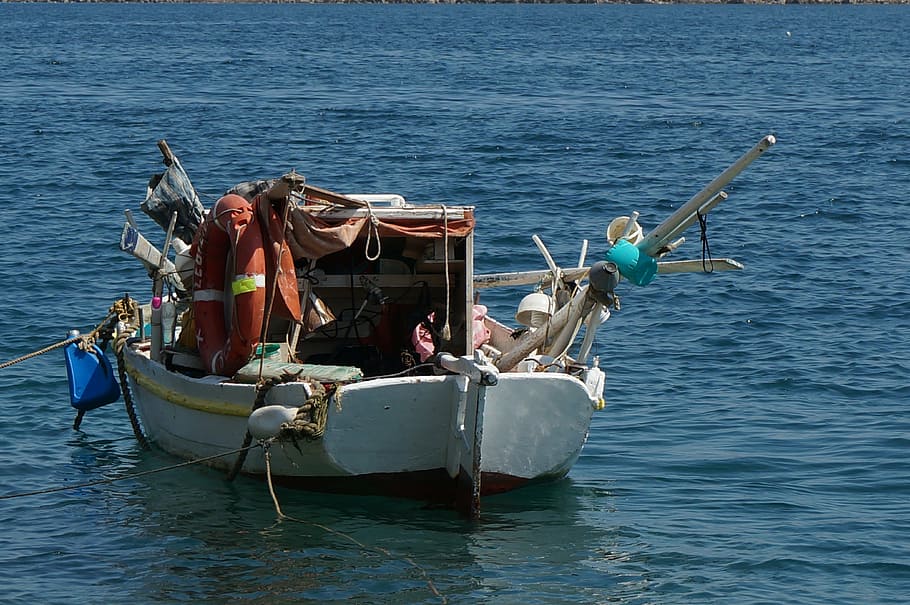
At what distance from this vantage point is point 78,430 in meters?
14.5

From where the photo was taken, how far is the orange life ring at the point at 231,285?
11594 millimetres

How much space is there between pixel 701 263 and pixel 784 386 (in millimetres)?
4779

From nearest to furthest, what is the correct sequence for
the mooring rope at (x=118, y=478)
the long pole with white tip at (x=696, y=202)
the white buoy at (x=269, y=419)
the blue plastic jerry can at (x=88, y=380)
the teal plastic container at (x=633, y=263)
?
1. the long pole with white tip at (x=696, y=202)
2. the white buoy at (x=269, y=419)
3. the teal plastic container at (x=633, y=263)
4. the mooring rope at (x=118, y=478)
5. the blue plastic jerry can at (x=88, y=380)

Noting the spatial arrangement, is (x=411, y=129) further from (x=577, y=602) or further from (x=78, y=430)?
(x=577, y=602)

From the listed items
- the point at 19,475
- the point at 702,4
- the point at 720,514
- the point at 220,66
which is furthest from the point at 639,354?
the point at 702,4

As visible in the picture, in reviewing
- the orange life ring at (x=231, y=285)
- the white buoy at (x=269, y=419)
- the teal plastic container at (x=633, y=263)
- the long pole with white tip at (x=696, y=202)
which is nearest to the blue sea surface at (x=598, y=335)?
the white buoy at (x=269, y=419)

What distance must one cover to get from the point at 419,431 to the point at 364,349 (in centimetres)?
209

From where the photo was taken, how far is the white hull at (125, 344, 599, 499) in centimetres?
1096

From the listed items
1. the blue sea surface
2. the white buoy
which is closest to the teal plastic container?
the blue sea surface

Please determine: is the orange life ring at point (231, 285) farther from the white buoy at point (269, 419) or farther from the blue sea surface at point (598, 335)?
the blue sea surface at point (598, 335)

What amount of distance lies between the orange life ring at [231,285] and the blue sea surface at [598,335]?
1.21 m

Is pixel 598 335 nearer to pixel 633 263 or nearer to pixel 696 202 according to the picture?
pixel 633 263

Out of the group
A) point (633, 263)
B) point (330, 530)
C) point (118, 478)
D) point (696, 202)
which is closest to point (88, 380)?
point (118, 478)

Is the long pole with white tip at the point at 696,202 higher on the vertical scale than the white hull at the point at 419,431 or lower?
higher
